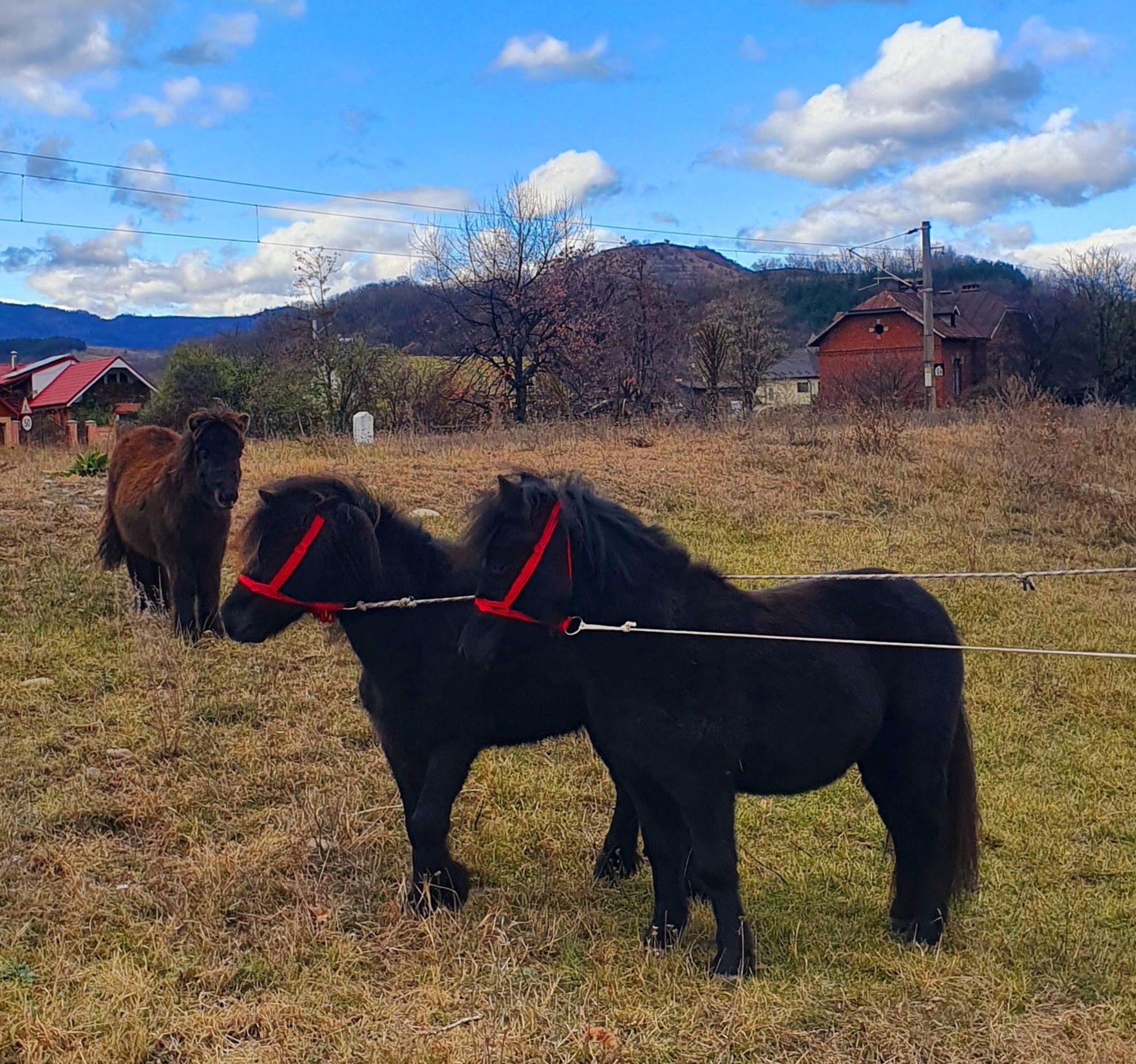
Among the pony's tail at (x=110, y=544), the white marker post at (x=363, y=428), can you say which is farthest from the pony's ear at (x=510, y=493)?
the white marker post at (x=363, y=428)

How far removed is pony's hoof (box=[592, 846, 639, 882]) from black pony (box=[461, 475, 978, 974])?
63 centimetres

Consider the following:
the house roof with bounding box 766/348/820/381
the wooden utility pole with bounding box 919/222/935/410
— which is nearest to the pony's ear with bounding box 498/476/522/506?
the wooden utility pole with bounding box 919/222/935/410

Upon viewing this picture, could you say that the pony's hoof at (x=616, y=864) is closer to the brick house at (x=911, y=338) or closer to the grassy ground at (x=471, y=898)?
the grassy ground at (x=471, y=898)

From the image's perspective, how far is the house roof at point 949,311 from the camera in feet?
182

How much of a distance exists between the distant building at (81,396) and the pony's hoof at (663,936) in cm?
3860

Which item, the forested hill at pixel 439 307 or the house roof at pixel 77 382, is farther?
the house roof at pixel 77 382

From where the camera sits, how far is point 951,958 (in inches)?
164

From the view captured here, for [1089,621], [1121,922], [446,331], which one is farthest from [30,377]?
[1121,922]

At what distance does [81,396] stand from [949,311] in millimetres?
43516

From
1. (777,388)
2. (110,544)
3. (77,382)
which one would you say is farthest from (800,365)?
(110,544)

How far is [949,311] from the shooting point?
5694 centimetres

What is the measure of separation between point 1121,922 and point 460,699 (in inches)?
121

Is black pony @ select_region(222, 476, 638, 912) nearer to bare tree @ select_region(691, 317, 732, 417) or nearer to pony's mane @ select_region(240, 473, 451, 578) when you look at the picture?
pony's mane @ select_region(240, 473, 451, 578)

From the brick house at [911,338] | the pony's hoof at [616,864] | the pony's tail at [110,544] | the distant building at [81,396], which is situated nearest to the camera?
the pony's hoof at [616,864]
